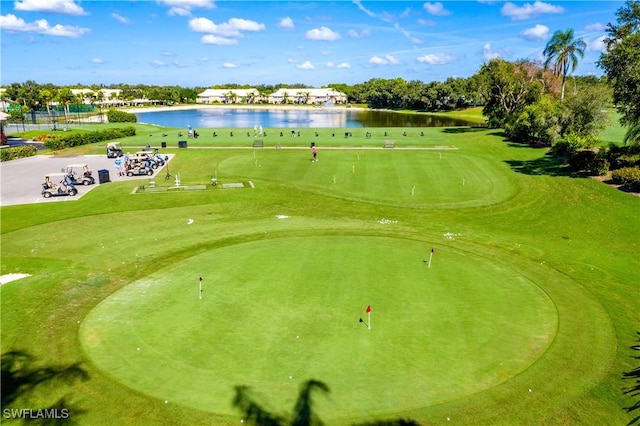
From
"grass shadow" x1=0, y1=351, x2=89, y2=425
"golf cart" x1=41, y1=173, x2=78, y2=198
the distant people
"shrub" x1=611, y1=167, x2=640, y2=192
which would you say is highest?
"shrub" x1=611, y1=167, x2=640, y2=192

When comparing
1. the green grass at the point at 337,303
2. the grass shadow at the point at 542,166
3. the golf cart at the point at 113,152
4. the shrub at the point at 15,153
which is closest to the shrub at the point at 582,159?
the grass shadow at the point at 542,166

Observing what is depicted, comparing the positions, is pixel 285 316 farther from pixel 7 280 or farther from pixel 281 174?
pixel 281 174

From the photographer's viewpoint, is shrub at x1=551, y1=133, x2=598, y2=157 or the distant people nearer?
shrub at x1=551, y1=133, x2=598, y2=157

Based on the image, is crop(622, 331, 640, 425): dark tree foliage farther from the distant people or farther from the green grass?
the distant people

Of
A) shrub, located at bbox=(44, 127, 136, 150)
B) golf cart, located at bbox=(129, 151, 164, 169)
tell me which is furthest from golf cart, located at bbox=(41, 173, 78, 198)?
shrub, located at bbox=(44, 127, 136, 150)

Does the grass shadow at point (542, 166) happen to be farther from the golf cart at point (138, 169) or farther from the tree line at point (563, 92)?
the golf cart at point (138, 169)
